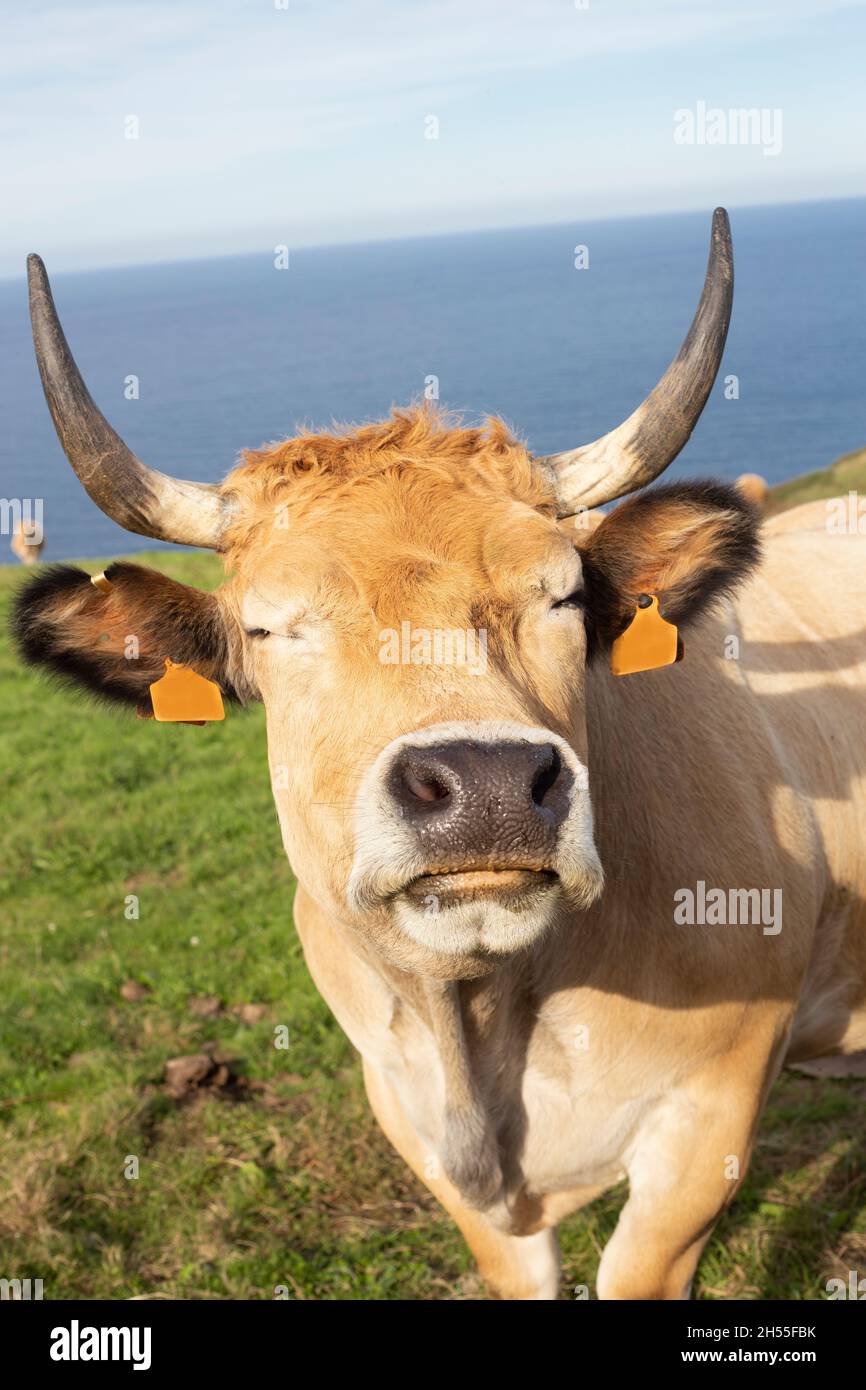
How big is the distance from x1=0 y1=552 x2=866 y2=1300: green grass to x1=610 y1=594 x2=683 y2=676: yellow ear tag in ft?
6.57

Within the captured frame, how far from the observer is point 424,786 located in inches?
110

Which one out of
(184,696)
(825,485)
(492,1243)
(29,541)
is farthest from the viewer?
(29,541)

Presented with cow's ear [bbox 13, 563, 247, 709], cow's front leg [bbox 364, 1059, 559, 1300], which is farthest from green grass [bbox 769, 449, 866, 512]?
cow's ear [bbox 13, 563, 247, 709]

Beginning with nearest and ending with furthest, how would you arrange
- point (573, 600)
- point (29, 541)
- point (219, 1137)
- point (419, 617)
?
1. point (419, 617)
2. point (573, 600)
3. point (219, 1137)
4. point (29, 541)

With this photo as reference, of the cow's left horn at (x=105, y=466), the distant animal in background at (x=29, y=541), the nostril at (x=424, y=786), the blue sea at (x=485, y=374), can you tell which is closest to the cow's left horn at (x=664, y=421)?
the cow's left horn at (x=105, y=466)

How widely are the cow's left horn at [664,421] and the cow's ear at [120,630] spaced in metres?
1.19

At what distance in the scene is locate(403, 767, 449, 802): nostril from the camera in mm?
2766

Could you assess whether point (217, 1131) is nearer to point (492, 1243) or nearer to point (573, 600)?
point (492, 1243)

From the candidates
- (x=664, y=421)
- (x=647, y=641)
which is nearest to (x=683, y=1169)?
(x=647, y=641)

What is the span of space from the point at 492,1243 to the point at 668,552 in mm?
2693

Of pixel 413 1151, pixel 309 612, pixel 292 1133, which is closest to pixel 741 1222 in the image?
pixel 413 1151

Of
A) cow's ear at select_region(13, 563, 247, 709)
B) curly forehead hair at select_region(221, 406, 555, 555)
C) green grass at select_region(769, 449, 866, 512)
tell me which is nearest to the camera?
curly forehead hair at select_region(221, 406, 555, 555)

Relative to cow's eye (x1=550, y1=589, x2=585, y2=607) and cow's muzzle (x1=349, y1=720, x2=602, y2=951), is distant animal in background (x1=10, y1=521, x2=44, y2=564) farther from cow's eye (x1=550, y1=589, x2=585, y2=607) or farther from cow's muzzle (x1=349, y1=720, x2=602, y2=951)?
cow's muzzle (x1=349, y1=720, x2=602, y2=951)

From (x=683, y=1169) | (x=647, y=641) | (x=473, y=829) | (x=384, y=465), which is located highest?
(x=384, y=465)
